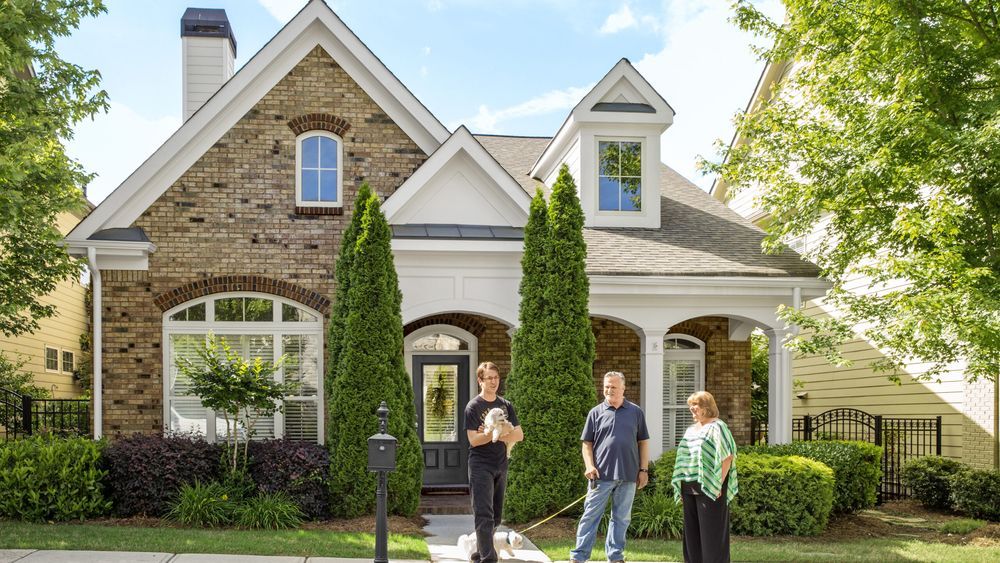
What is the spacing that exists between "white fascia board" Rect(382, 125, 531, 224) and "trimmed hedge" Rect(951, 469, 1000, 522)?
790cm

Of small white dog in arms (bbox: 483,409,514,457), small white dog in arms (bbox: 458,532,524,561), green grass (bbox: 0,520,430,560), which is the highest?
small white dog in arms (bbox: 483,409,514,457)

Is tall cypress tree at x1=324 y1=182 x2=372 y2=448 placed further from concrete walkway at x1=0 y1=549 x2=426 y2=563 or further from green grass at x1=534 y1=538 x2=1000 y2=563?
green grass at x1=534 y1=538 x2=1000 y2=563

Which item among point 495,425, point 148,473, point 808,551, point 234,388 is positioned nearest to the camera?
point 495,425

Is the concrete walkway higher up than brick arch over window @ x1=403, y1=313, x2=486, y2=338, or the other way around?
brick arch over window @ x1=403, y1=313, x2=486, y2=338

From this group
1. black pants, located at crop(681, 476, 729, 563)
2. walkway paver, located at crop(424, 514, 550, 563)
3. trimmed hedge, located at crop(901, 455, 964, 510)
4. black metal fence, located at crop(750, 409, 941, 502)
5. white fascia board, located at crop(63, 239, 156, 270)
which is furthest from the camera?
black metal fence, located at crop(750, 409, 941, 502)

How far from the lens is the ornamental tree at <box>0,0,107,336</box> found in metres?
10.3

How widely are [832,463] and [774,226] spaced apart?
140 inches

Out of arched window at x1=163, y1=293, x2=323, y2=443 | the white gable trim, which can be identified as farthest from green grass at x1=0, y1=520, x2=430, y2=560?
the white gable trim

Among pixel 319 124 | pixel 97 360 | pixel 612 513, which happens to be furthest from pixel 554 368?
pixel 97 360

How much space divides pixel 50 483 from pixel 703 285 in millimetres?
9179

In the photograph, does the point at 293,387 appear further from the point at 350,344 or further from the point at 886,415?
the point at 886,415

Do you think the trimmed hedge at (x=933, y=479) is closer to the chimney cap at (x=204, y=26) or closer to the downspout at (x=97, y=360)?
the downspout at (x=97, y=360)

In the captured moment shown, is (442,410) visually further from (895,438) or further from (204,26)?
(895,438)

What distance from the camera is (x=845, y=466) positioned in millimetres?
12547
